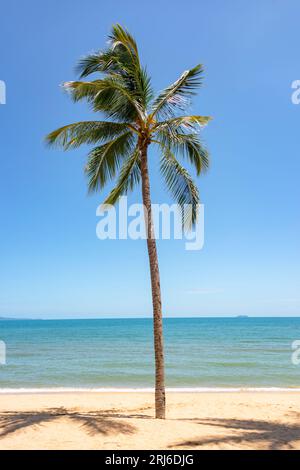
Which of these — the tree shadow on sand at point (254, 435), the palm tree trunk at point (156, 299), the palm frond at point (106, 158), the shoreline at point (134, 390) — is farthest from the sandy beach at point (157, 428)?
the palm frond at point (106, 158)

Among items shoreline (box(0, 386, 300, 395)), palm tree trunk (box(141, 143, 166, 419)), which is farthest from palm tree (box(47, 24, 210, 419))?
shoreline (box(0, 386, 300, 395))

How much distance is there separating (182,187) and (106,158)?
7.31ft

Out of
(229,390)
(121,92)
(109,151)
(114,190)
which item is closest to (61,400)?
(229,390)

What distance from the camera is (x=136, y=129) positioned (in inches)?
412

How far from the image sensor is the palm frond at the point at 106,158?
10802 mm

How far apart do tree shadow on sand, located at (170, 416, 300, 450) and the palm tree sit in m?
1.88

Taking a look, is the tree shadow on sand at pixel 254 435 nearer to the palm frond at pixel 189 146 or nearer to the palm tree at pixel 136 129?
the palm tree at pixel 136 129

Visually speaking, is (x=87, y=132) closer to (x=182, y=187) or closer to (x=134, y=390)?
(x=182, y=187)

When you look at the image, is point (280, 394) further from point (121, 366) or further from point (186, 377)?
point (121, 366)

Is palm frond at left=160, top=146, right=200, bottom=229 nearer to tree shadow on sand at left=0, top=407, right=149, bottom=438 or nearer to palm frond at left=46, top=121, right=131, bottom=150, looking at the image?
palm frond at left=46, top=121, right=131, bottom=150

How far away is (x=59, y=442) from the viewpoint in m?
6.73

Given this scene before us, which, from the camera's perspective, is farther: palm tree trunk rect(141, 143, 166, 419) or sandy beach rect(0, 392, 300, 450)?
palm tree trunk rect(141, 143, 166, 419)

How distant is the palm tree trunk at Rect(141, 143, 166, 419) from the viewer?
9758 millimetres
